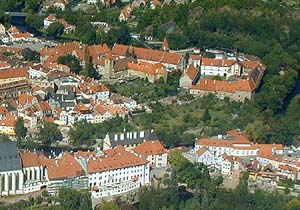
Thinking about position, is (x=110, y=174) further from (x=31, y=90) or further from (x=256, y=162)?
(x=31, y=90)

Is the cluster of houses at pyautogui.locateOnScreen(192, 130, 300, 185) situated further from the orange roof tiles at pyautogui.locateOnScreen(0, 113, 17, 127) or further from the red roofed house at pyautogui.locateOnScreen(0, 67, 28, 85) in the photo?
the red roofed house at pyautogui.locateOnScreen(0, 67, 28, 85)

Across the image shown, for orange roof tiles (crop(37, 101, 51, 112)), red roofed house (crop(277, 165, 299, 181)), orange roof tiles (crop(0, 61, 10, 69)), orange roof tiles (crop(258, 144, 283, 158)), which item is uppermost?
orange roof tiles (crop(0, 61, 10, 69))

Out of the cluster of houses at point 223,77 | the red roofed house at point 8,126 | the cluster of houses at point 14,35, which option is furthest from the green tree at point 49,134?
the cluster of houses at point 14,35

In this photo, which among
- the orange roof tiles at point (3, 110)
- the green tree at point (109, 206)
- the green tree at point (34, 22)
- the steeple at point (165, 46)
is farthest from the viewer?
the green tree at point (34, 22)

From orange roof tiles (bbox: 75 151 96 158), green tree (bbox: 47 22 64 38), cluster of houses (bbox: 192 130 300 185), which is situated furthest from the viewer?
green tree (bbox: 47 22 64 38)

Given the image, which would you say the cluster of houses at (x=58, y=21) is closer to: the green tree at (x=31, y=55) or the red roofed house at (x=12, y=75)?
the green tree at (x=31, y=55)

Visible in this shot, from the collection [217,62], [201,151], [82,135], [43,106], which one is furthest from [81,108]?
[217,62]

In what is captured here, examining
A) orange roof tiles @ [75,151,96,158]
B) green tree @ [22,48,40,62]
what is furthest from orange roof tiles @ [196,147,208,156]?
green tree @ [22,48,40,62]
